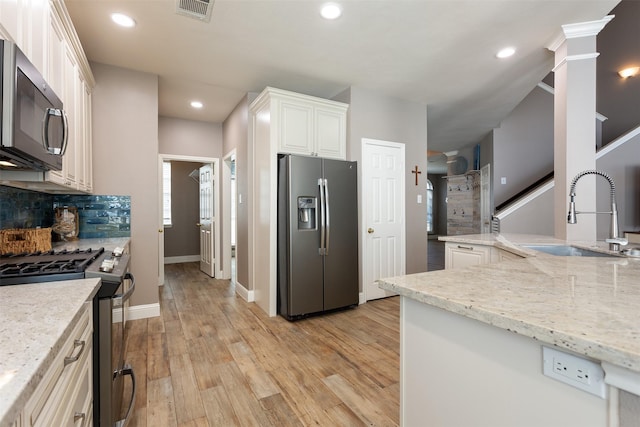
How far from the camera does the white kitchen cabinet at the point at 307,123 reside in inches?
129

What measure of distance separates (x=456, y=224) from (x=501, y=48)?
568 centimetres

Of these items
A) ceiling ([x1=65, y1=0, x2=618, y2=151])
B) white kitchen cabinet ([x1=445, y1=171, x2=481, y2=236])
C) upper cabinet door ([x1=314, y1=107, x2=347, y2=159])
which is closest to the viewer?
ceiling ([x1=65, y1=0, x2=618, y2=151])

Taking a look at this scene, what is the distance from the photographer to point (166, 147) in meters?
4.63

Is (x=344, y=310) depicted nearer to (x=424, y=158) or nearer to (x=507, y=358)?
(x=424, y=158)

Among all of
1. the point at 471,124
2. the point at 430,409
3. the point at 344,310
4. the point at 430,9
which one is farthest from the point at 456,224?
the point at 430,409

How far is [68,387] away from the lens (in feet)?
3.08

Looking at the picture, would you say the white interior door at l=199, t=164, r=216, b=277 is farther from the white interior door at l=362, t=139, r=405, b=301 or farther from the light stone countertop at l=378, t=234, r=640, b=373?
the light stone countertop at l=378, t=234, r=640, b=373

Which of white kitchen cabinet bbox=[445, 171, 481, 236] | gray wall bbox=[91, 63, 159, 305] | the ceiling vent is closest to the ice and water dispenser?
gray wall bbox=[91, 63, 159, 305]

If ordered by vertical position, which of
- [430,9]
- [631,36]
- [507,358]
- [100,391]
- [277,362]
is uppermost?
[631,36]

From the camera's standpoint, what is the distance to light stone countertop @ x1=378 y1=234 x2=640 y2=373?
63cm

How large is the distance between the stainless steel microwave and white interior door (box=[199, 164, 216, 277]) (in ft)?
11.5

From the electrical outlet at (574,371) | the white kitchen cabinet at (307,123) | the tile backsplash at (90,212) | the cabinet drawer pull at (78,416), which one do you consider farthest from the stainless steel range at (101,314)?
the white kitchen cabinet at (307,123)

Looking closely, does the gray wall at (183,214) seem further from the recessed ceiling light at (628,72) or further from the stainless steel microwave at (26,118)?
the recessed ceiling light at (628,72)

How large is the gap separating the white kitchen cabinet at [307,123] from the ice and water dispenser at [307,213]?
576mm
